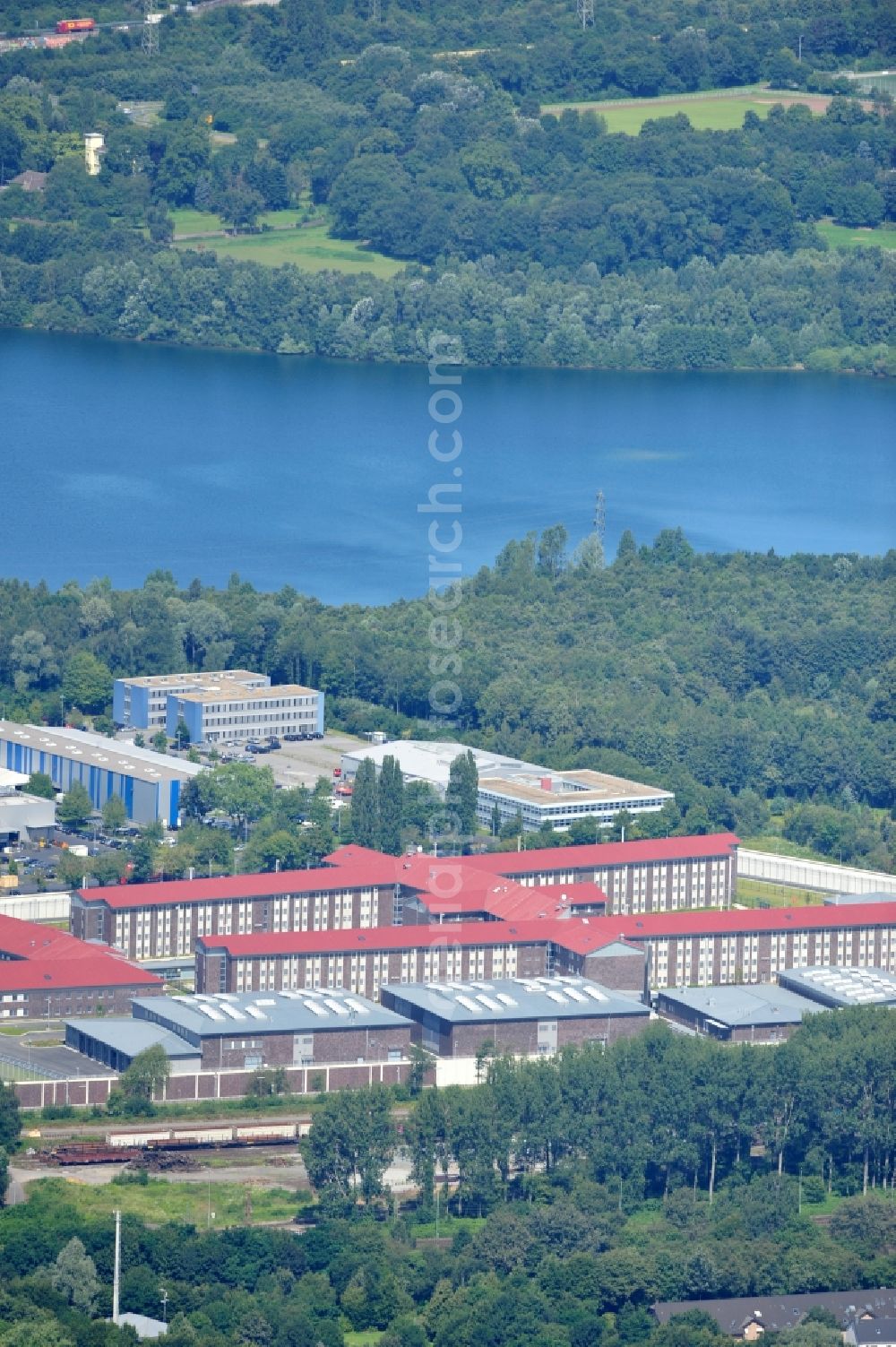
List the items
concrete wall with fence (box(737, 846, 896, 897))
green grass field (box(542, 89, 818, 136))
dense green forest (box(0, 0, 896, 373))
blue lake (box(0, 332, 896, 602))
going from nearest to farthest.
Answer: concrete wall with fence (box(737, 846, 896, 897)) < blue lake (box(0, 332, 896, 602)) < dense green forest (box(0, 0, 896, 373)) < green grass field (box(542, 89, 818, 136))

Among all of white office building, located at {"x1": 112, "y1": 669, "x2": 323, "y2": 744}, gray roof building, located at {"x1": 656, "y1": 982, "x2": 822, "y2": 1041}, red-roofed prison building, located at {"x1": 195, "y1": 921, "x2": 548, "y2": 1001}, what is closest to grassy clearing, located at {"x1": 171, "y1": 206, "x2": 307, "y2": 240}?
white office building, located at {"x1": 112, "y1": 669, "x2": 323, "y2": 744}

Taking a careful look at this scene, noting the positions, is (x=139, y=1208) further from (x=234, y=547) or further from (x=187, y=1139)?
(x=234, y=547)

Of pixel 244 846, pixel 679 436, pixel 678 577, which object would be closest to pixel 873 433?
pixel 679 436

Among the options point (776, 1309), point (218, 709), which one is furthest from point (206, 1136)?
point (218, 709)

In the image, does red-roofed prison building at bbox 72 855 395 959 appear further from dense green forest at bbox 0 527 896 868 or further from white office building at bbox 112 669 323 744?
white office building at bbox 112 669 323 744

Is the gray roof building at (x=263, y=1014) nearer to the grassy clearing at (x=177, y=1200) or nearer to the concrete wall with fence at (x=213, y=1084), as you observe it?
the concrete wall with fence at (x=213, y=1084)

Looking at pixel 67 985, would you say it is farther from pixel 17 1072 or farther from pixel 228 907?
pixel 228 907
